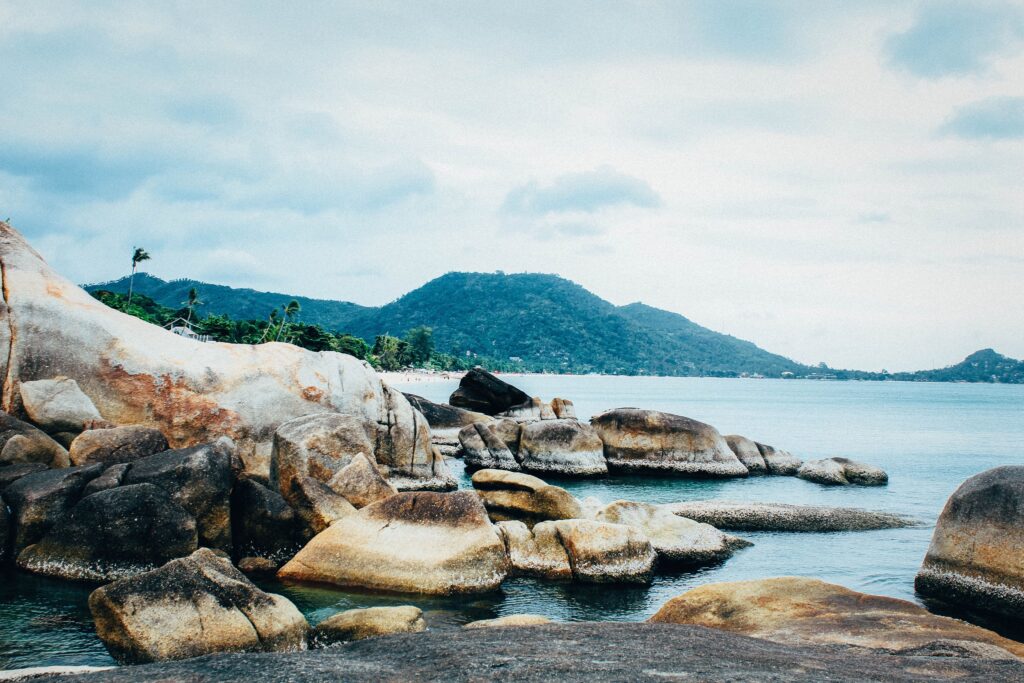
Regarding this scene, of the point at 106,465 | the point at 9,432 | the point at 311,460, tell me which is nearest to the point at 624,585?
the point at 311,460

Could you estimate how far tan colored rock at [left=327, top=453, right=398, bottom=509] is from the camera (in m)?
16.5

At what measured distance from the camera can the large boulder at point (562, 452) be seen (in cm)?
3247

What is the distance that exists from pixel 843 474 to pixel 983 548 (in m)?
19.7

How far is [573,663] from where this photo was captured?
20.2 feet

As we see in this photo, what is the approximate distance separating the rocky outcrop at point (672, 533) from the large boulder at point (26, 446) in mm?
12325

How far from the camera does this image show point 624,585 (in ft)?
49.0

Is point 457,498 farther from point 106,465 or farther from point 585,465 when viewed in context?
point 585,465

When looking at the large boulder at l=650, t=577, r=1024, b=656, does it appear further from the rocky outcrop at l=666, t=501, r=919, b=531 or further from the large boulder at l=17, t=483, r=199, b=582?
the rocky outcrop at l=666, t=501, r=919, b=531

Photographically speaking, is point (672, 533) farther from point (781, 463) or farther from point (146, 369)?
point (781, 463)

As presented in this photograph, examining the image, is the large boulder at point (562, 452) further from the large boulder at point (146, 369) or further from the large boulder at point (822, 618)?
the large boulder at point (822, 618)

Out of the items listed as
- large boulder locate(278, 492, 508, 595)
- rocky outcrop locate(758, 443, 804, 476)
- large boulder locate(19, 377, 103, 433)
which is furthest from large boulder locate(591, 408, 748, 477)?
large boulder locate(19, 377, 103, 433)

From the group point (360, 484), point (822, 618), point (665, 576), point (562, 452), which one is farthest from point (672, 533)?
point (562, 452)

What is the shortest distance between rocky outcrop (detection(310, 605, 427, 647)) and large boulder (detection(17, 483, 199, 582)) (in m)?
4.73

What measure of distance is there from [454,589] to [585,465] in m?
19.3
